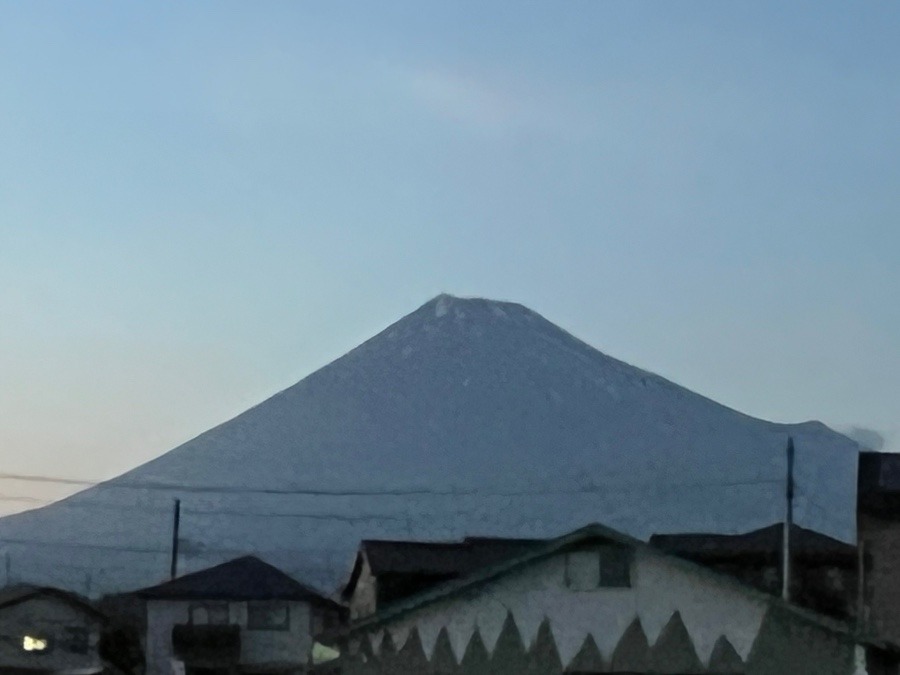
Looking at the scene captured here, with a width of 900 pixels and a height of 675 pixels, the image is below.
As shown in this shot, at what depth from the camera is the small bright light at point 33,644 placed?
57.0 metres

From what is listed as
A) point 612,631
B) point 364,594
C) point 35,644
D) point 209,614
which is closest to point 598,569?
point 612,631

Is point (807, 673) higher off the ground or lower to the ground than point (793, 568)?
lower

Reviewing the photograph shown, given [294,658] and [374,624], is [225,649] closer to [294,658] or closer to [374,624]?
[294,658]

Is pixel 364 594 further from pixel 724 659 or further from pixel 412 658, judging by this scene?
pixel 724 659

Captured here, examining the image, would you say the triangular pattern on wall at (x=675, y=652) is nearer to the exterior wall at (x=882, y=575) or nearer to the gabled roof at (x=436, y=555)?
the exterior wall at (x=882, y=575)

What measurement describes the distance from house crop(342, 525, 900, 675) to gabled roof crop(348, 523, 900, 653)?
0.03 metres

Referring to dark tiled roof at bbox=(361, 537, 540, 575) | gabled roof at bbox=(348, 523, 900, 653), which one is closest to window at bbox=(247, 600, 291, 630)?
dark tiled roof at bbox=(361, 537, 540, 575)

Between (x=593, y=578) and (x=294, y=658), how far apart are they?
1108 inches

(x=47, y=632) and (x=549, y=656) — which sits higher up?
(x=47, y=632)

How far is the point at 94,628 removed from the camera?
57688mm

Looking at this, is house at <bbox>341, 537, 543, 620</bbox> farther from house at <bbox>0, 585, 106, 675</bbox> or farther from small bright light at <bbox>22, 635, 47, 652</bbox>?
small bright light at <bbox>22, 635, 47, 652</bbox>

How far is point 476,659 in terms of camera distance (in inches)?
1152

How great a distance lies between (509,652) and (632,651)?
2226mm

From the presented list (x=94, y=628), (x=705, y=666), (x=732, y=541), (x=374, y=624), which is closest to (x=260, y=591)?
(x=94, y=628)
